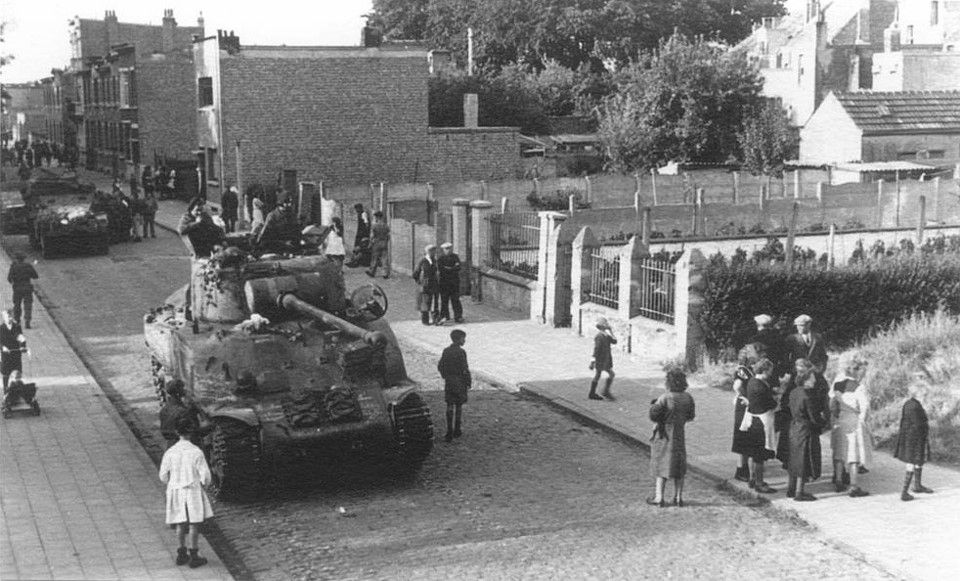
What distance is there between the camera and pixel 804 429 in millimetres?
11781

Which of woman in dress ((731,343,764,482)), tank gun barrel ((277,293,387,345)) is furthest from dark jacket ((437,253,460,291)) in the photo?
woman in dress ((731,343,764,482))

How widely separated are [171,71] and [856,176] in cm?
2953

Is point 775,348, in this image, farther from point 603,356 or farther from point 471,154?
point 471,154

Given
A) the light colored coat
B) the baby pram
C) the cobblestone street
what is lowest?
the cobblestone street

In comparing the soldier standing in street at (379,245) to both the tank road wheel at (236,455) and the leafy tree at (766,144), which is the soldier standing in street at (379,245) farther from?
the leafy tree at (766,144)

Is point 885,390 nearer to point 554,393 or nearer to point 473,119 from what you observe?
point 554,393

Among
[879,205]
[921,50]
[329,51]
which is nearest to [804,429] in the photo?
[879,205]

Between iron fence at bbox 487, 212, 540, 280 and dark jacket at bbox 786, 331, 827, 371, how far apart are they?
28.7 feet

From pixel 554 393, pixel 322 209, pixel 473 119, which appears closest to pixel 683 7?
pixel 473 119

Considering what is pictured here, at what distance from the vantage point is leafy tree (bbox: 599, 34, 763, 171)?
46562 millimetres

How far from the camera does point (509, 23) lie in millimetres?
70625

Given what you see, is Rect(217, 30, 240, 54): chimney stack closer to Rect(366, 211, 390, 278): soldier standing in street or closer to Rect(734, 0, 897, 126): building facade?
Rect(366, 211, 390, 278): soldier standing in street

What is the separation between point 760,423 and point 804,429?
475 millimetres

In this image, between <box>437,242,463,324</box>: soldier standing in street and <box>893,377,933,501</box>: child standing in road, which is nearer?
<box>893,377,933,501</box>: child standing in road
